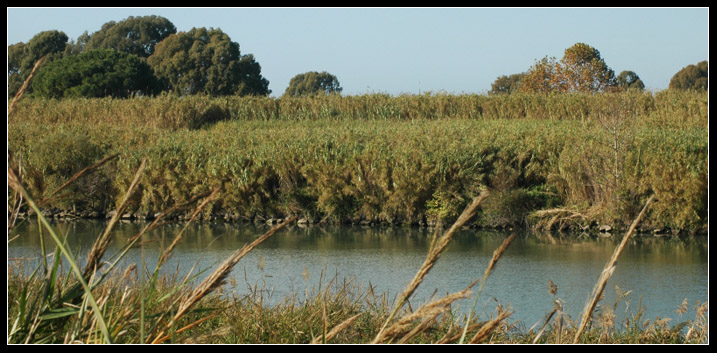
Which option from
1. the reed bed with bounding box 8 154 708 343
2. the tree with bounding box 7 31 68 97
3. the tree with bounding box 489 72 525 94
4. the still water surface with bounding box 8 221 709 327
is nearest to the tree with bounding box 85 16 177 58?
the tree with bounding box 7 31 68 97

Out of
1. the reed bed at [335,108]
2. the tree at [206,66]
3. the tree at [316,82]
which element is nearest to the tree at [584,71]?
the reed bed at [335,108]

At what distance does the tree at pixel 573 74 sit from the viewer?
120 ft

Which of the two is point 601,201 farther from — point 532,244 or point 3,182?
point 3,182

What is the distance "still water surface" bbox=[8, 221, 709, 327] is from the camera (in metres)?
11.1

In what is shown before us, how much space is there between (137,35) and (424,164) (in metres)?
44.5

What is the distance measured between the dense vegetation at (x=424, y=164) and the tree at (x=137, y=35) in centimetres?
3168

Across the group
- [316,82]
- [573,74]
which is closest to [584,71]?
[573,74]

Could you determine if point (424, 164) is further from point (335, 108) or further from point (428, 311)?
point (428, 311)

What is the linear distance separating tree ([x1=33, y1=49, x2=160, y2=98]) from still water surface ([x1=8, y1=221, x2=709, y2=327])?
1972 centimetres

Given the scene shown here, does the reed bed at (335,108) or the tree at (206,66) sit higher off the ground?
the tree at (206,66)

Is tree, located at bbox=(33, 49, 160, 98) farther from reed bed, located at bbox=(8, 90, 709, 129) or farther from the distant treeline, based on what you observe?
reed bed, located at bbox=(8, 90, 709, 129)

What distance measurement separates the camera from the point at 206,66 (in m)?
49.0

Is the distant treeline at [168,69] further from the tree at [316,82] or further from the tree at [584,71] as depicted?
the tree at [316,82]
